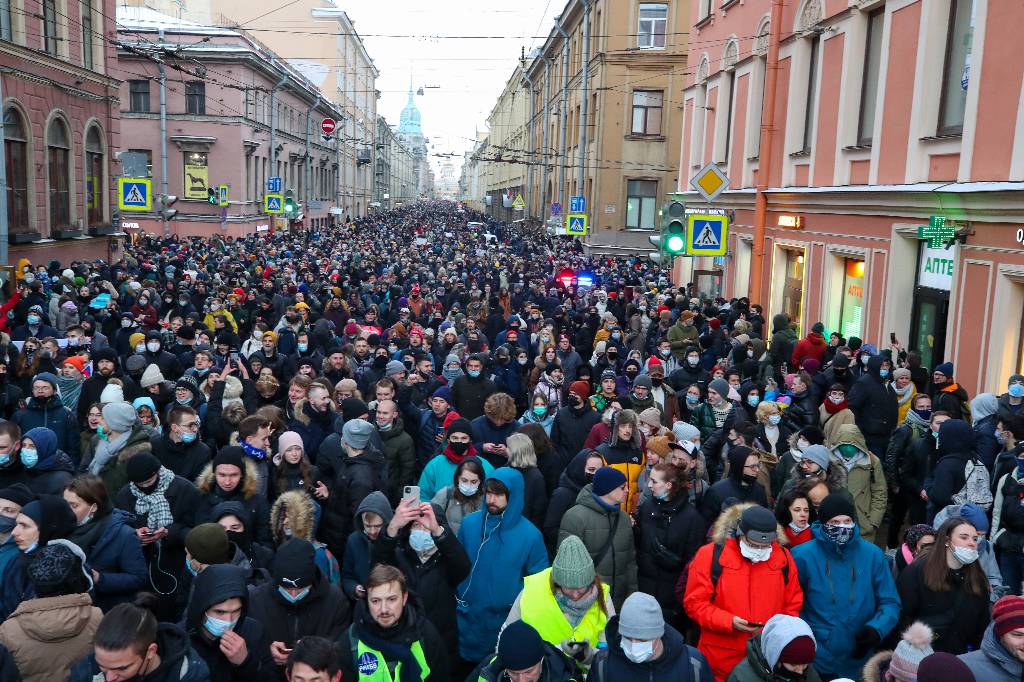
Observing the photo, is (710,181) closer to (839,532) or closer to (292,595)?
(839,532)

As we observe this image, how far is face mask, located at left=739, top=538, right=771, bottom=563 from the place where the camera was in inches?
190

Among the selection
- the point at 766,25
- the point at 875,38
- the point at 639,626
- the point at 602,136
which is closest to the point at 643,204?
the point at 602,136

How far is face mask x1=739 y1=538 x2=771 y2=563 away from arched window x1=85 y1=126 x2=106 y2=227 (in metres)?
27.3

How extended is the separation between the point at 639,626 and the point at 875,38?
13464mm

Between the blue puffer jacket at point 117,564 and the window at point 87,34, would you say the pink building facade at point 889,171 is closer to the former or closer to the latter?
the blue puffer jacket at point 117,564

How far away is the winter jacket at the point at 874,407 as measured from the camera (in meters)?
9.41

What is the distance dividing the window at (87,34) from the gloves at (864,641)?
2808 cm

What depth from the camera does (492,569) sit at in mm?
5430

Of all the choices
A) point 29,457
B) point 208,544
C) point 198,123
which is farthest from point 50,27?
point 208,544

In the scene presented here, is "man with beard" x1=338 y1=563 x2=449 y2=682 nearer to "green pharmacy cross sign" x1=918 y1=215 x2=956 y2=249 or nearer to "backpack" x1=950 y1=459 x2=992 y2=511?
"backpack" x1=950 y1=459 x2=992 y2=511

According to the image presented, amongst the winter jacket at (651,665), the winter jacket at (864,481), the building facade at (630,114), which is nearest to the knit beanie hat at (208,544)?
the winter jacket at (651,665)

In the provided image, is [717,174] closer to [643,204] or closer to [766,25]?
[766,25]

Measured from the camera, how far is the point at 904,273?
1330 centimetres

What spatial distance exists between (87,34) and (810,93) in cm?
2127
